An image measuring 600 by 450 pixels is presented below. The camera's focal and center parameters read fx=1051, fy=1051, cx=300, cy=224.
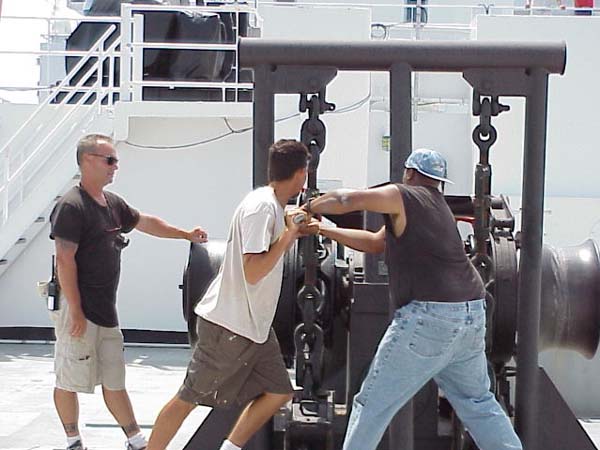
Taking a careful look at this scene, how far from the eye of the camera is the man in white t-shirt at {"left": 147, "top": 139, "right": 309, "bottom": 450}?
4320 mm

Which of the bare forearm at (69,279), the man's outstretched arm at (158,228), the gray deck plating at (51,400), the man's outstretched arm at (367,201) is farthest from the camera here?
the gray deck plating at (51,400)

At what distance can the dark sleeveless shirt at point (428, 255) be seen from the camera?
4.09m

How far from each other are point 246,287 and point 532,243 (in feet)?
4.26

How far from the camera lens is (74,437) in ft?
18.5

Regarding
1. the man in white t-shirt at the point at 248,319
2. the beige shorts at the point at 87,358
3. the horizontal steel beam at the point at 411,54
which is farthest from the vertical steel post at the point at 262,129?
the beige shorts at the point at 87,358

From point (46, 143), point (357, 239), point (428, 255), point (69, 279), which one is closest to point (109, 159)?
point (69, 279)

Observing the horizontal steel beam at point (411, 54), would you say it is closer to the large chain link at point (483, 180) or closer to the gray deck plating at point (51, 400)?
the large chain link at point (483, 180)

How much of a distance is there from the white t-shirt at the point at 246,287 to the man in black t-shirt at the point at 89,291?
3.02 ft

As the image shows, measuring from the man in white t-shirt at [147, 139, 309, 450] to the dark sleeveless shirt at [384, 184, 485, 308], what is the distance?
1.48ft

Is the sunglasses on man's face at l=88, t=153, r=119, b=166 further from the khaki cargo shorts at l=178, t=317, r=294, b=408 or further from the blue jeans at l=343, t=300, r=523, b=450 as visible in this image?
the blue jeans at l=343, t=300, r=523, b=450

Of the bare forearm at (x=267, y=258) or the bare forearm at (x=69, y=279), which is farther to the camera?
the bare forearm at (x=69, y=279)

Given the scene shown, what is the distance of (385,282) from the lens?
16.0ft

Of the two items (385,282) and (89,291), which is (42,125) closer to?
(89,291)

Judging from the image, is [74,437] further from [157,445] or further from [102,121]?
[102,121]
